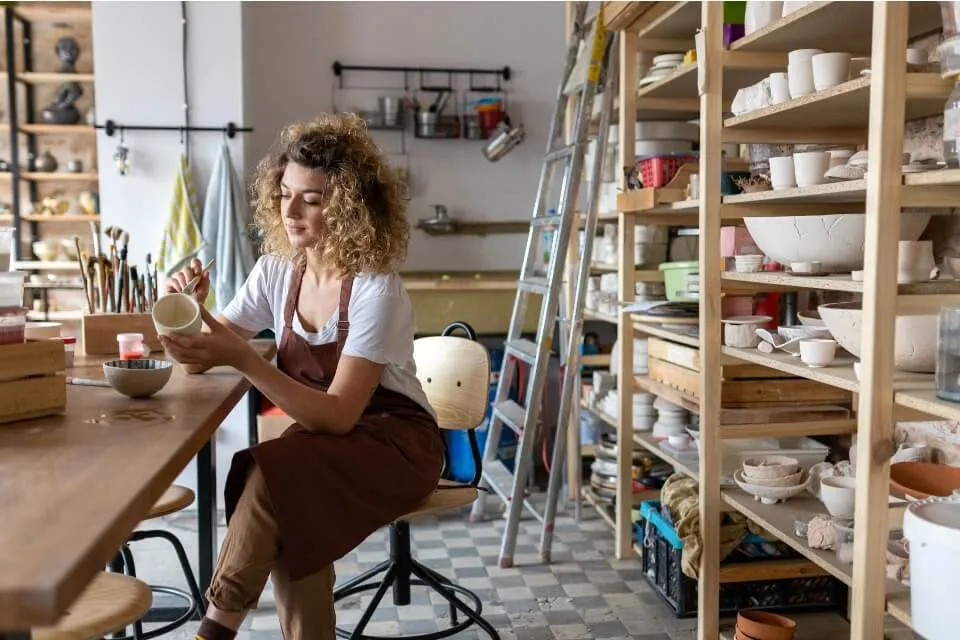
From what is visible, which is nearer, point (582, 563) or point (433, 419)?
point (433, 419)

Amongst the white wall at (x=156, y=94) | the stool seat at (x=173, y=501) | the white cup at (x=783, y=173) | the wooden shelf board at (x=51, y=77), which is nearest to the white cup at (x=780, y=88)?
the white cup at (x=783, y=173)

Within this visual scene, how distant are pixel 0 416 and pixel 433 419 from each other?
946 mm

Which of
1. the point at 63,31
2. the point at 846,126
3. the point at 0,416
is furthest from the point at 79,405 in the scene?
the point at 63,31

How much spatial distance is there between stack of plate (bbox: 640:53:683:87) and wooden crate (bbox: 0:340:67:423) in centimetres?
224

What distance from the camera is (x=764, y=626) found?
2.40m

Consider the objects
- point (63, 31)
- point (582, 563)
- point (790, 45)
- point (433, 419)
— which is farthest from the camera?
point (63, 31)

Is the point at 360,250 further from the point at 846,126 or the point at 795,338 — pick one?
the point at 846,126

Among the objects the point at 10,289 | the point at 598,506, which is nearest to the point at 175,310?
the point at 10,289

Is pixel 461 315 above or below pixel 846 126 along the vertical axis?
below

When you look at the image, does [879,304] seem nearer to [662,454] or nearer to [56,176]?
[662,454]

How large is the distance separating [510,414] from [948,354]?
2098 millimetres

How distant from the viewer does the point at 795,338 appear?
2.28 m

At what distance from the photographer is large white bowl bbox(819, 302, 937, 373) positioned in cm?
184

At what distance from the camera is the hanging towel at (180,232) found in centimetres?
398
